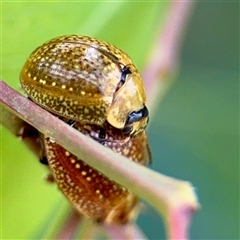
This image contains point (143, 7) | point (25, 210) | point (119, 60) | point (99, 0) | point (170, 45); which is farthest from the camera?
point (170, 45)

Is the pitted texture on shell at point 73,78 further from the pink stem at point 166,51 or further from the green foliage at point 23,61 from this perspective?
the pink stem at point 166,51

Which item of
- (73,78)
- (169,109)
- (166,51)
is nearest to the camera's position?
(73,78)

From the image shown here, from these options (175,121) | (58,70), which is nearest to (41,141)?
(58,70)

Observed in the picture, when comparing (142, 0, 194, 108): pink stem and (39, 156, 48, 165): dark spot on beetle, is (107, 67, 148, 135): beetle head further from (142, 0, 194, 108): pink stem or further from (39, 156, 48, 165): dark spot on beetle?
(142, 0, 194, 108): pink stem

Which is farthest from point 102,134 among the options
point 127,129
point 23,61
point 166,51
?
point 166,51

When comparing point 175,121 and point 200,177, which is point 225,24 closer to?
point 175,121

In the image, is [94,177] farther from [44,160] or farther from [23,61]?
[23,61]
